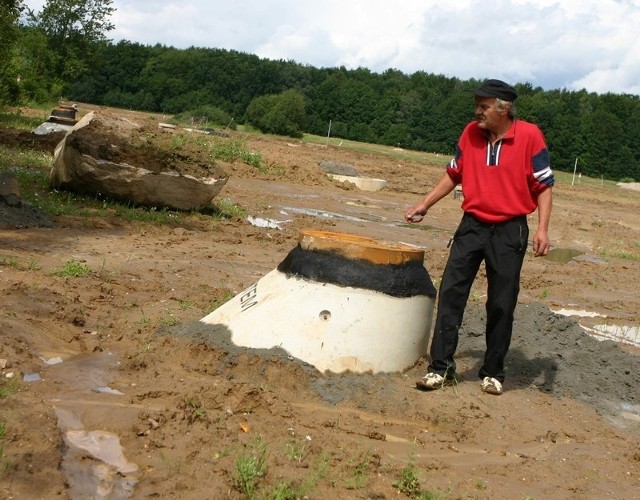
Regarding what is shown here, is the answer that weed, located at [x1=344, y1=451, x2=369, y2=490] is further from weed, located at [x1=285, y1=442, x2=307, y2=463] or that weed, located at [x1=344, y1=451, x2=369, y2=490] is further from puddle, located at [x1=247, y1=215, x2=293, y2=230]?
puddle, located at [x1=247, y1=215, x2=293, y2=230]

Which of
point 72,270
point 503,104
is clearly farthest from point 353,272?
point 72,270

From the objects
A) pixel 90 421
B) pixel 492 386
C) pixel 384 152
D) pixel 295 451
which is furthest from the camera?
pixel 384 152

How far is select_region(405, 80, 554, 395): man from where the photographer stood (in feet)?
18.0

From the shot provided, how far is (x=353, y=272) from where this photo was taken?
18.2ft

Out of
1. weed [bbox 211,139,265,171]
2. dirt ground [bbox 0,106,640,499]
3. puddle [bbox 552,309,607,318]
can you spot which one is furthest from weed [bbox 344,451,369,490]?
weed [bbox 211,139,265,171]

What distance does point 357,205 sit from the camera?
1920 cm

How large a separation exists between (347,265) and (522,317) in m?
2.51

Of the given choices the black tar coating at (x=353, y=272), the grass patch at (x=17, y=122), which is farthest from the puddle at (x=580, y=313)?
the grass patch at (x=17, y=122)

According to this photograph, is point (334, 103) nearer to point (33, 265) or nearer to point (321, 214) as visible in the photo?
point (321, 214)

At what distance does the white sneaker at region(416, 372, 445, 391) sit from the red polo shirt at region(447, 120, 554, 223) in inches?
42.8

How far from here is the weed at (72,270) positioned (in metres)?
7.55

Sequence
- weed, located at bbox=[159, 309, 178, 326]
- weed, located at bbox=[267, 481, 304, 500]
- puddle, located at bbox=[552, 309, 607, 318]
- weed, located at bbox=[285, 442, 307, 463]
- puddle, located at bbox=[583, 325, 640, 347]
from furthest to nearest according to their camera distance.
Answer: puddle, located at bbox=[552, 309, 607, 318]
puddle, located at bbox=[583, 325, 640, 347]
weed, located at bbox=[159, 309, 178, 326]
weed, located at bbox=[285, 442, 307, 463]
weed, located at bbox=[267, 481, 304, 500]

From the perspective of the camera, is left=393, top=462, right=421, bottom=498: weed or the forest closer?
left=393, top=462, right=421, bottom=498: weed

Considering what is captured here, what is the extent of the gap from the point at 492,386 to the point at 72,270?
160 inches
